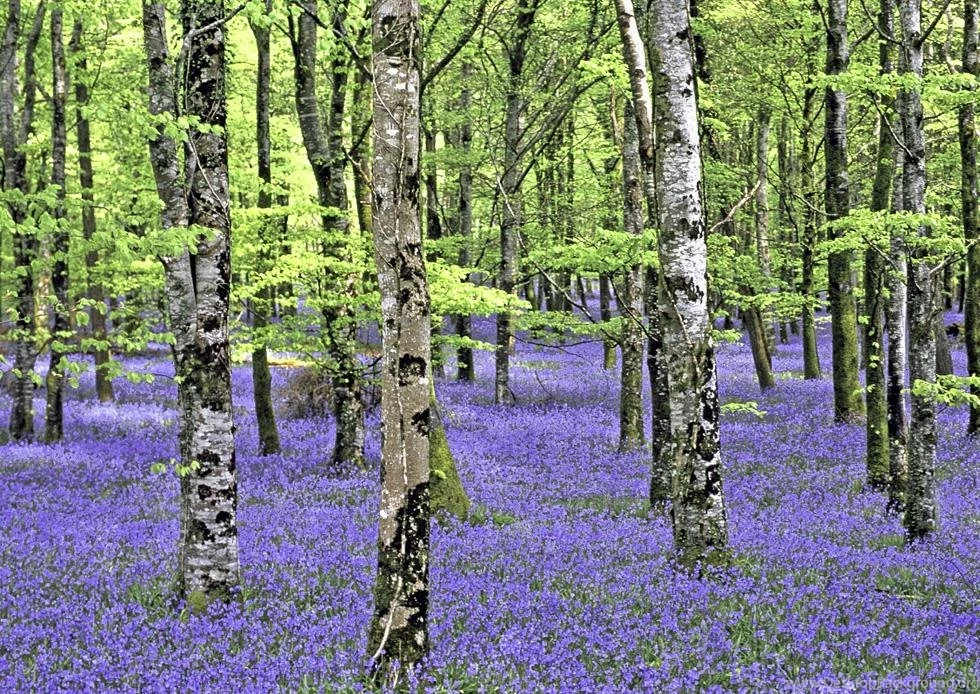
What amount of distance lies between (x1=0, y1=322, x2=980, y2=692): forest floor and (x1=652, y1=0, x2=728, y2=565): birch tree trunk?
1.04 meters

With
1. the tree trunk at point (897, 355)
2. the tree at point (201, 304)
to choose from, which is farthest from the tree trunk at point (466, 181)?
Result: the tree at point (201, 304)

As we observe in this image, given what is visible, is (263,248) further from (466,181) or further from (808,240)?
(808,240)

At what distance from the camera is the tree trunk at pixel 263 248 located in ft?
44.9

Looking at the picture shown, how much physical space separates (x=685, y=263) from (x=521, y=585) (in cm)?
324

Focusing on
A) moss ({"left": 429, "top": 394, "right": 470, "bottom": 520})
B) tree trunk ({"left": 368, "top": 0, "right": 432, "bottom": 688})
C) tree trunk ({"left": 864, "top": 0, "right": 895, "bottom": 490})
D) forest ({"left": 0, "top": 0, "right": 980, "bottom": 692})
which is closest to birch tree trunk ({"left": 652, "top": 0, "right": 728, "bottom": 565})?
forest ({"left": 0, "top": 0, "right": 980, "bottom": 692})

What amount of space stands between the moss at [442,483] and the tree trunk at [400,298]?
19.5 feet

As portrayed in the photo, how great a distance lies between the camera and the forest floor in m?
5.40

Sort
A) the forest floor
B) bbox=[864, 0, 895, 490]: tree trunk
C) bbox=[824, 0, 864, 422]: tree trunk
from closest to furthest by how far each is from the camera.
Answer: the forest floor, bbox=[864, 0, 895, 490]: tree trunk, bbox=[824, 0, 864, 422]: tree trunk

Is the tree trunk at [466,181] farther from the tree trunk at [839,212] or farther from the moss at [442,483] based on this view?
the moss at [442,483]

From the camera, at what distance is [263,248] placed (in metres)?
13.4

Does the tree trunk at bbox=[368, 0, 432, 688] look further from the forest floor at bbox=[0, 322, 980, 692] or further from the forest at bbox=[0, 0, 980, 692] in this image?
the forest floor at bbox=[0, 322, 980, 692]

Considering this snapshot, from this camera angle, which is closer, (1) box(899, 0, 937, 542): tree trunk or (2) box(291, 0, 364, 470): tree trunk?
(1) box(899, 0, 937, 542): tree trunk

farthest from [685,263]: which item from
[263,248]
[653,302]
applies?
[263,248]

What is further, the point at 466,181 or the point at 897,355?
the point at 466,181
